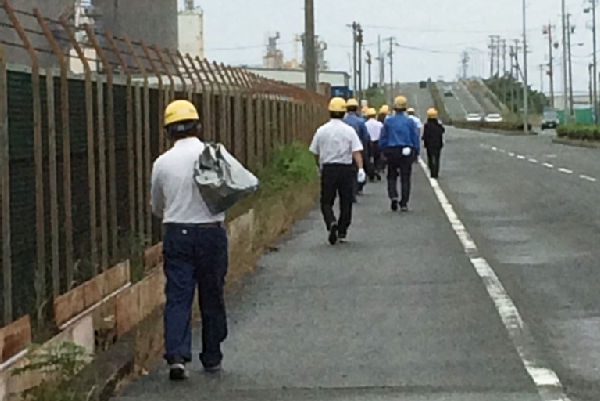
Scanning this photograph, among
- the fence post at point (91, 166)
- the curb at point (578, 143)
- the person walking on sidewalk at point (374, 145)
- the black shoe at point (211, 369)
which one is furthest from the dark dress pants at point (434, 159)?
the curb at point (578, 143)

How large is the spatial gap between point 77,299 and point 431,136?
23823 mm

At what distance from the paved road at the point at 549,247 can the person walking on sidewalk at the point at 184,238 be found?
7.84 ft

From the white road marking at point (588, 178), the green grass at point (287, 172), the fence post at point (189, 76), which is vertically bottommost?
the white road marking at point (588, 178)

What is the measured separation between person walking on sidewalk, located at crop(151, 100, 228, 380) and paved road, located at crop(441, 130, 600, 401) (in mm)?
2391

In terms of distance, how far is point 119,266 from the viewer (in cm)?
1172

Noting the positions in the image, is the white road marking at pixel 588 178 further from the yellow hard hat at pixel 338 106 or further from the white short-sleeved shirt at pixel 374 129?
the yellow hard hat at pixel 338 106

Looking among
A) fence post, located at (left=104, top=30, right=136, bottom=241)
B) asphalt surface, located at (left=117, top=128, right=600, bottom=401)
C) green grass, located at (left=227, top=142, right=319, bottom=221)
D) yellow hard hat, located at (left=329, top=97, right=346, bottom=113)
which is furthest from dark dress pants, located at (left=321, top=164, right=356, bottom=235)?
fence post, located at (left=104, top=30, right=136, bottom=241)

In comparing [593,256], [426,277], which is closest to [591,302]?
[426,277]

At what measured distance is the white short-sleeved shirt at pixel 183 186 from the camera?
31.0 feet

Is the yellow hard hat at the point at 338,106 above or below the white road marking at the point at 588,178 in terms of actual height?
above

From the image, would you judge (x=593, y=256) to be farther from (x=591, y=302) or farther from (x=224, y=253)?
(x=224, y=253)

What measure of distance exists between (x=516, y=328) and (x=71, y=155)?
3.67 meters

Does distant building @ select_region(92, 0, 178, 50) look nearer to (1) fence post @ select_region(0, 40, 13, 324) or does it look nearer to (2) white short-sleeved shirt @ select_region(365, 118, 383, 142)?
(2) white short-sleeved shirt @ select_region(365, 118, 383, 142)

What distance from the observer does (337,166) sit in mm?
18281
